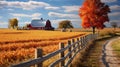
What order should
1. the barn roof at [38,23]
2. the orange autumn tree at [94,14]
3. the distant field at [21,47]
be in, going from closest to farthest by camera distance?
1. the distant field at [21,47]
2. the orange autumn tree at [94,14]
3. the barn roof at [38,23]

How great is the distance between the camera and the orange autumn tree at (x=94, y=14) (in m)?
57.5

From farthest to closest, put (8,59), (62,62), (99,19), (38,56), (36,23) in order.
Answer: (36,23) < (99,19) < (8,59) < (62,62) < (38,56)

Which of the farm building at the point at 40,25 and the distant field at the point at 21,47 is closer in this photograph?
the distant field at the point at 21,47

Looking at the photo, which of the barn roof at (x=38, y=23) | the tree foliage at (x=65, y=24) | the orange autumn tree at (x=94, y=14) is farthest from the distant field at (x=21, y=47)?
the tree foliage at (x=65, y=24)

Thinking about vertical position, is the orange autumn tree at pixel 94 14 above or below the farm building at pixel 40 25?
above

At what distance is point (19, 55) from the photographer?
61.0 ft

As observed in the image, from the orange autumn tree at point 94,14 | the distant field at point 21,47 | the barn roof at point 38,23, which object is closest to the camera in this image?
the distant field at point 21,47

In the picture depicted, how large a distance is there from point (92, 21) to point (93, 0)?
482cm

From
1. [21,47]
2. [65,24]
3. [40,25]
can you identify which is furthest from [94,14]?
[65,24]

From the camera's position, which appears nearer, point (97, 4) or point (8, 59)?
point (8, 59)

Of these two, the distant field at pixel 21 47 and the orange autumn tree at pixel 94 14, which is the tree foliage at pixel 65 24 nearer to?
the orange autumn tree at pixel 94 14

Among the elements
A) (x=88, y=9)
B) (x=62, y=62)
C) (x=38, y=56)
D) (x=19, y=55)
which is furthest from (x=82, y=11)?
(x=38, y=56)

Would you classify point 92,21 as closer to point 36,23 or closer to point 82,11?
point 82,11

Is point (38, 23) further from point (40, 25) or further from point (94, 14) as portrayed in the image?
point (94, 14)
